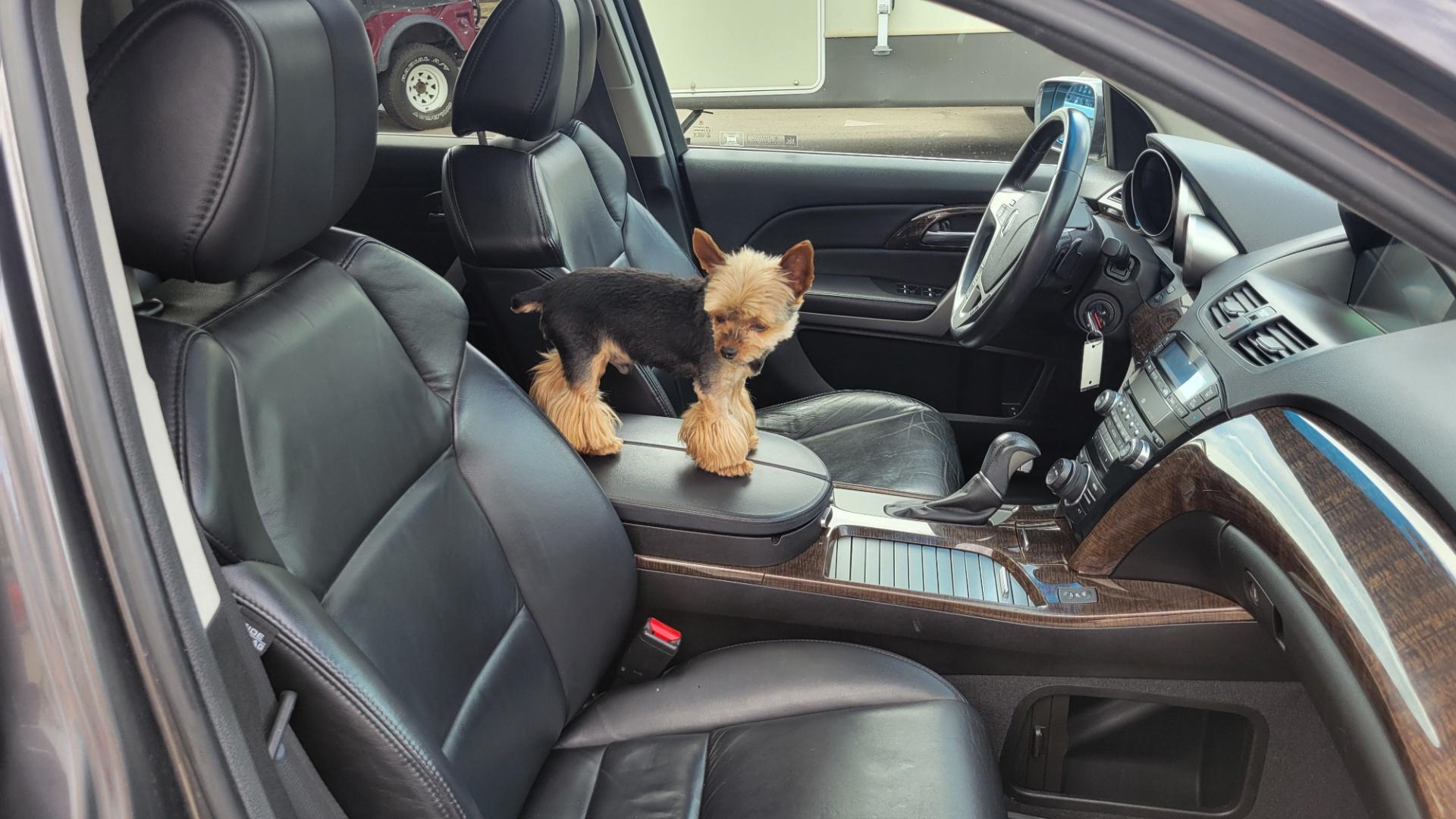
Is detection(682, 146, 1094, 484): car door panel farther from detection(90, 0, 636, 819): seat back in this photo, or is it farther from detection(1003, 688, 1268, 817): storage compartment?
detection(90, 0, 636, 819): seat back

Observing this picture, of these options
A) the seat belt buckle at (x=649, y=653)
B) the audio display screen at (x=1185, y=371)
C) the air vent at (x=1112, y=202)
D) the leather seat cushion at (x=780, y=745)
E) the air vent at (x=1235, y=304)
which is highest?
the air vent at (x=1235, y=304)

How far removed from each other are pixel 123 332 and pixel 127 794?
36 cm

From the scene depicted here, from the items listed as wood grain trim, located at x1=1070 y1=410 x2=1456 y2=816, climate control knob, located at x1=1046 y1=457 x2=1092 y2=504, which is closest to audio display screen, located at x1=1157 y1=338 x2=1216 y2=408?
wood grain trim, located at x1=1070 y1=410 x2=1456 y2=816

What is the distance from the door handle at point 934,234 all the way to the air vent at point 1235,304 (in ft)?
4.26

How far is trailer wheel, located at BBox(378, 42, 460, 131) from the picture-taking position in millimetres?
2992

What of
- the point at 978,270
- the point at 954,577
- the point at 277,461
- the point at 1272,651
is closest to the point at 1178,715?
the point at 1272,651

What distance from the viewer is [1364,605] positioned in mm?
1073

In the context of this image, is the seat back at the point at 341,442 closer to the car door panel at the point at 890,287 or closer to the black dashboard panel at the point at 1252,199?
the black dashboard panel at the point at 1252,199

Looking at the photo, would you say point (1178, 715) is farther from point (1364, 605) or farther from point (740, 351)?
point (740, 351)

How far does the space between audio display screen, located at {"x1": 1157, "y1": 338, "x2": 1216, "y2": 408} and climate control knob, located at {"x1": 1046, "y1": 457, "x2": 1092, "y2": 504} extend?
233 mm

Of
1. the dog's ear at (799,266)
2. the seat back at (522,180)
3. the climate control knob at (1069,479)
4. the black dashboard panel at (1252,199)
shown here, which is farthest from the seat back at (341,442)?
the black dashboard panel at (1252,199)

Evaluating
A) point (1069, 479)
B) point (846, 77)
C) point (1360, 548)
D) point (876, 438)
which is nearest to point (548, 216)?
point (876, 438)

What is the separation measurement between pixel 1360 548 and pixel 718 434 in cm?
97

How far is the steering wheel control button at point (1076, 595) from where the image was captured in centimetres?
160
